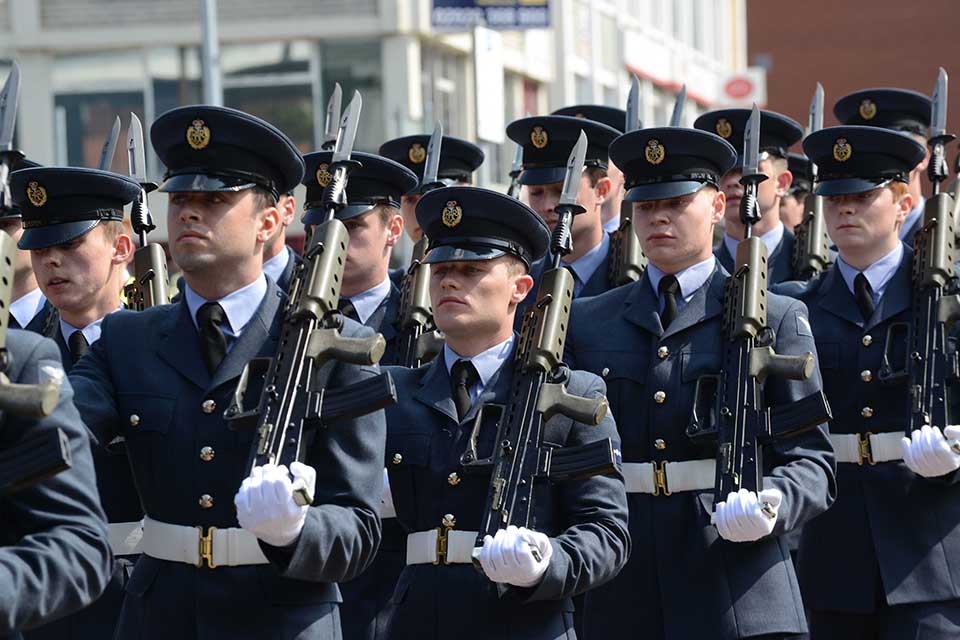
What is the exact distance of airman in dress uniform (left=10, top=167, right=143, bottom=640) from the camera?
20.8ft

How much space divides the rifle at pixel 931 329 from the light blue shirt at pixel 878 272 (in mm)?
102

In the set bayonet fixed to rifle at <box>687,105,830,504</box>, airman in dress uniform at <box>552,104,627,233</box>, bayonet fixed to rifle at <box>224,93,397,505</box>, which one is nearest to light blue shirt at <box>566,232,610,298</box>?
airman in dress uniform at <box>552,104,627,233</box>

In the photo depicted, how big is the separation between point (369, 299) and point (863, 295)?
1.96m

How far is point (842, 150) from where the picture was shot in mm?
7914

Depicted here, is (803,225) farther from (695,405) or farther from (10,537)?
(10,537)

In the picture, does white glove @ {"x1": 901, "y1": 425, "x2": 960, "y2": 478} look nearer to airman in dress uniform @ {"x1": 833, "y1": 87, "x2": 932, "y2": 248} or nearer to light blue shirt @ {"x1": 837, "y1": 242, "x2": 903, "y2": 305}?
light blue shirt @ {"x1": 837, "y1": 242, "x2": 903, "y2": 305}

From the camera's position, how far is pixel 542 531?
5.57m

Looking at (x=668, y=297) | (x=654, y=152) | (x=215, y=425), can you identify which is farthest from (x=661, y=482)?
(x=215, y=425)

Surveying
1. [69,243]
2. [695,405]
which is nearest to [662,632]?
[695,405]

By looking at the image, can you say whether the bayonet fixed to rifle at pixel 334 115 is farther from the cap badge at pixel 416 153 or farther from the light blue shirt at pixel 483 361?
the cap badge at pixel 416 153

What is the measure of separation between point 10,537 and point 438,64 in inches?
1045

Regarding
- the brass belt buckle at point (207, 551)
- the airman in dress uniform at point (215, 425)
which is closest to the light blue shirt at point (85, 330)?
the airman in dress uniform at point (215, 425)

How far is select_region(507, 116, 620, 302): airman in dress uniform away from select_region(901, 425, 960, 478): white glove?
192 cm

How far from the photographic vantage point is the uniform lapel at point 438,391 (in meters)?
5.73
